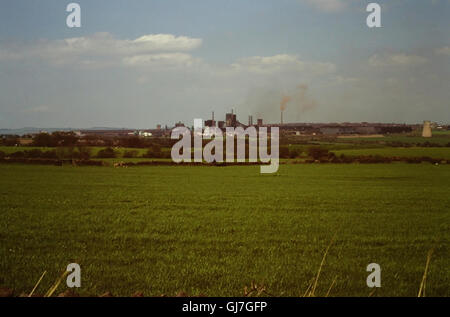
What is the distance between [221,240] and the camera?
11461mm

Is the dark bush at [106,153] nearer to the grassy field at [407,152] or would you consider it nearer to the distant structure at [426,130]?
the grassy field at [407,152]

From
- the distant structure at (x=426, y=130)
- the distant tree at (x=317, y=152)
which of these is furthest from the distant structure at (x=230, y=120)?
the distant structure at (x=426, y=130)

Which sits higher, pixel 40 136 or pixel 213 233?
pixel 40 136

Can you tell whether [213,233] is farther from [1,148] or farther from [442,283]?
[1,148]

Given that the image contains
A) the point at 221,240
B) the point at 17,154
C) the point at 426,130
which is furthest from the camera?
the point at 426,130

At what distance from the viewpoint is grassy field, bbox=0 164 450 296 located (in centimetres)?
779

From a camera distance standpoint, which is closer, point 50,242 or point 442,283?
point 442,283

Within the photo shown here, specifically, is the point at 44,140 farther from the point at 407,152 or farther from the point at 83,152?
the point at 407,152

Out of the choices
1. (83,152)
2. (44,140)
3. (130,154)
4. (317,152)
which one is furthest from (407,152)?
(44,140)

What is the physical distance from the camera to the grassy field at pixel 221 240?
7789 mm

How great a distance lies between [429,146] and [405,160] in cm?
1580

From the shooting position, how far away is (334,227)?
14.0 metres
